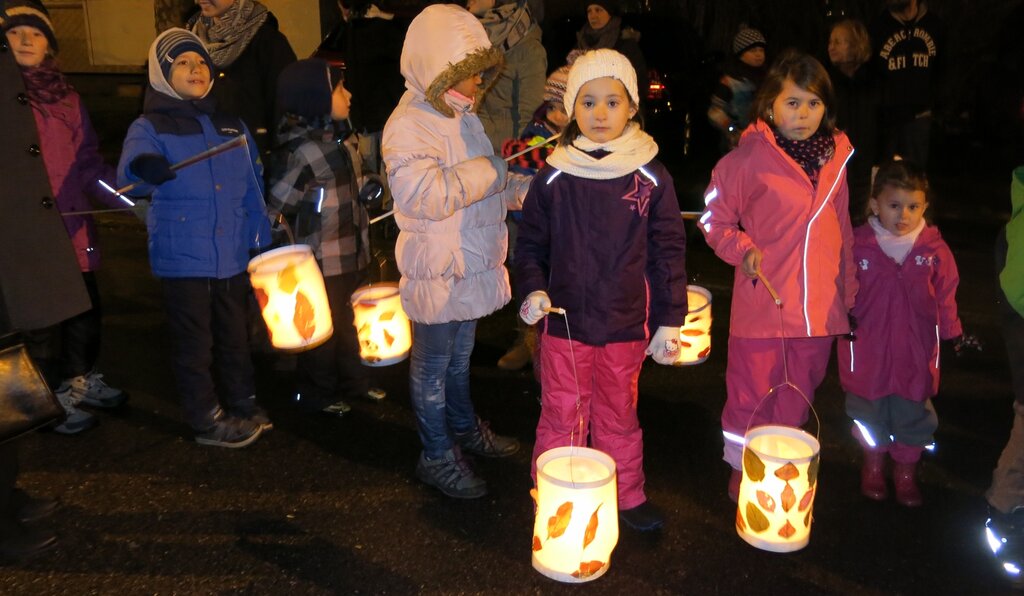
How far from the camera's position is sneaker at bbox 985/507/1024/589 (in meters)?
3.57

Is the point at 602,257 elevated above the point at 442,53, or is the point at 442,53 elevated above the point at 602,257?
the point at 442,53

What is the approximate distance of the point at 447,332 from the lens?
13.2 ft

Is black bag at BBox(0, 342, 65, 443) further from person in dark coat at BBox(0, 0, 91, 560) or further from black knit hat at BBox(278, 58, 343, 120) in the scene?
black knit hat at BBox(278, 58, 343, 120)

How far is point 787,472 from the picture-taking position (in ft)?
11.1

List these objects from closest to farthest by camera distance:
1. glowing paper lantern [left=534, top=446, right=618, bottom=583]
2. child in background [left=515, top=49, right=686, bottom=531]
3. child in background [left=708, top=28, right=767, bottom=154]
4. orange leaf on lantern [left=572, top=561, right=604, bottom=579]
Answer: glowing paper lantern [left=534, top=446, right=618, bottom=583] < orange leaf on lantern [left=572, top=561, right=604, bottom=579] < child in background [left=515, top=49, right=686, bottom=531] < child in background [left=708, top=28, right=767, bottom=154]

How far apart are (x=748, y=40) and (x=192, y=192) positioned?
452cm

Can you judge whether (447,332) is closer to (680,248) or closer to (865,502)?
(680,248)

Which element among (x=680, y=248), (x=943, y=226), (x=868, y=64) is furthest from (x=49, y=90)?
(x=943, y=226)

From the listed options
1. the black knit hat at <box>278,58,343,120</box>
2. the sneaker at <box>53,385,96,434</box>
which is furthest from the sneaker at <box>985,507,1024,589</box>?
the sneaker at <box>53,385,96,434</box>

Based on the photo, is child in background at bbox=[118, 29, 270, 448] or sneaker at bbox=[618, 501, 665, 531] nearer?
sneaker at bbox=[618, 501, 665, 531]

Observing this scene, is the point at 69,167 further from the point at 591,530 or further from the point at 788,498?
the point at 788,498

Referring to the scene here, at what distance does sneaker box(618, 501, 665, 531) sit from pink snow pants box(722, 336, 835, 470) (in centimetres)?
47

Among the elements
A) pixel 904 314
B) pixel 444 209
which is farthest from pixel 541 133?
pixel 904 314

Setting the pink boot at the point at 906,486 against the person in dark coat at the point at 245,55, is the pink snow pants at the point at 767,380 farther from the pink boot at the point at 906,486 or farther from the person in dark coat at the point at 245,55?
the person in dark coat at the point at 245,55
